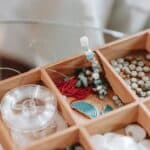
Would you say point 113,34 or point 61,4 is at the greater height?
point 61,4

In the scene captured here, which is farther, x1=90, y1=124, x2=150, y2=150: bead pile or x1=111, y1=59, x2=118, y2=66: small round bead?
x1=111, y1=59, x2=118, y2=66: small round bead

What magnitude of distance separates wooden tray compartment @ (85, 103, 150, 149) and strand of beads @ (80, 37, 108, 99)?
9 cm

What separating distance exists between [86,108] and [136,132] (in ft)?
0.40

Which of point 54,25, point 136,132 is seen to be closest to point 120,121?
point 136,132

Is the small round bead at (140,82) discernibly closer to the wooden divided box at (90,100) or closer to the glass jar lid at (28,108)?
the wooden divided box at (90,100)

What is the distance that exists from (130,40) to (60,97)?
0.24 meters

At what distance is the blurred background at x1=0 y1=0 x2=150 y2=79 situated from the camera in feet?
3.48

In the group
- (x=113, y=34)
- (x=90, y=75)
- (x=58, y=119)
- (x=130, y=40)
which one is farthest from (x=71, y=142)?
(x=113, y=34)

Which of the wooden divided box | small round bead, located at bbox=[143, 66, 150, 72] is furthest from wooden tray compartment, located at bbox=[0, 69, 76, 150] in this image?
small round bead, located at bbox=[143, 66, 150, 72]

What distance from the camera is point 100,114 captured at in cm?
94

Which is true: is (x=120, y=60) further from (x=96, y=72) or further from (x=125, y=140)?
(x=125, y=140)

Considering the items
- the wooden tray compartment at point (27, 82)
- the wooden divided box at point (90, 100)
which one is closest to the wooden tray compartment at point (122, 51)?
the wooden divided box at point (90, 100)

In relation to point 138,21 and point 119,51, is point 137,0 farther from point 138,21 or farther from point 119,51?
point 119,51

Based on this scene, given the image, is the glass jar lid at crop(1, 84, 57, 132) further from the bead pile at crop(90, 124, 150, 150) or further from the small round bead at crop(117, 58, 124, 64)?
the small round bead at crop(117, 58, 124, 64)
